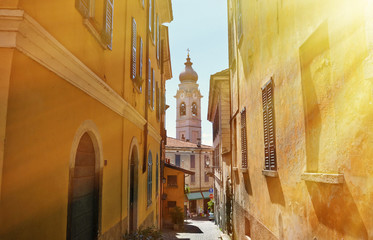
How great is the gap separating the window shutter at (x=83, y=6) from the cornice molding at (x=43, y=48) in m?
0.79

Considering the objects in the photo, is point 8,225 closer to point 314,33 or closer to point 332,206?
point 332,206

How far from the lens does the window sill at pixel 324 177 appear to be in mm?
3208

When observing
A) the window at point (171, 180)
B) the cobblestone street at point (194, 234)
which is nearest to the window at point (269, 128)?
the cobblestone street at point (194, 234)

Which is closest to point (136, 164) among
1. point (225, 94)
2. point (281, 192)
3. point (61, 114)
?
point (281, 192)

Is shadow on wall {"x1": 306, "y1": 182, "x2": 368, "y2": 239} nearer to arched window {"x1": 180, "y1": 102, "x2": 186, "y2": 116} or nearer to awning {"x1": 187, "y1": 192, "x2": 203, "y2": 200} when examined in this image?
awning {"x1": 187, "y1": 192, "x2": 203, "y2": 200}

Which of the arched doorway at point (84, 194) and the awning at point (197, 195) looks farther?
the awning at point (197, 195)

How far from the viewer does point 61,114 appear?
3803 millimetres

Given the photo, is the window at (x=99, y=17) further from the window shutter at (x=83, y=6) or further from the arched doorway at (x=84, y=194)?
the arched doorway at (x=84, y=194)

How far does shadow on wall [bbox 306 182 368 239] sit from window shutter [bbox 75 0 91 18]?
3.93 meters

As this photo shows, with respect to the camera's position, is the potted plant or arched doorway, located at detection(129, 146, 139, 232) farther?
the potted plant

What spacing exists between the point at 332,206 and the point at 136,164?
634cm

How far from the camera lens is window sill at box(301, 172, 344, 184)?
3.21m

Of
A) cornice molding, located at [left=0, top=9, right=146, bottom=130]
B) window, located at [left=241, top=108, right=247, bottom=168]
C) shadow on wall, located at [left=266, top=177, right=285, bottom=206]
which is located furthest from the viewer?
window, located at [left=241, top=108, right=247, bottom=168]

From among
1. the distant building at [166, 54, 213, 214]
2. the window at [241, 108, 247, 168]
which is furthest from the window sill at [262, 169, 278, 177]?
the distant building at [166, 54, 213, 214]
